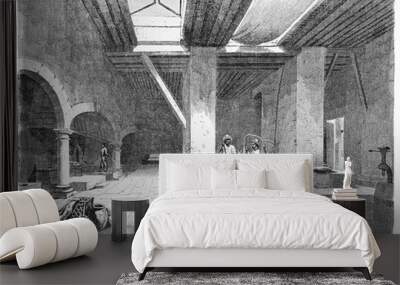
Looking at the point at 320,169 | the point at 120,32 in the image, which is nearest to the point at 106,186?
the point at 120,32

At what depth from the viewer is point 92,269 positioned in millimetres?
4207

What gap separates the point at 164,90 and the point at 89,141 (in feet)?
3.79

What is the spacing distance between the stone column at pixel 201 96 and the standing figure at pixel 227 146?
128 mm

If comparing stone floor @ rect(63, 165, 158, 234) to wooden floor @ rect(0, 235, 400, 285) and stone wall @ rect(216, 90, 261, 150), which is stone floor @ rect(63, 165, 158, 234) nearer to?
stone wall @ rect(216, 90, 261, 150)

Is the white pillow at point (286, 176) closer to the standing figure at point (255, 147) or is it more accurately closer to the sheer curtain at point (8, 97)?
the standing figure at point (255, 147)

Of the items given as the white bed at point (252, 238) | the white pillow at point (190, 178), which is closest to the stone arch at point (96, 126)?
the white pillow at point (190, 178)

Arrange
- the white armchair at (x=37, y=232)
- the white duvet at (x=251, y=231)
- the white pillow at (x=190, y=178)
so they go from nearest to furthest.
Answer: the white duvet at (x=251, y=231)
the white armchair at (x=37, y=232)
the white pillow at (x=190, y=178)

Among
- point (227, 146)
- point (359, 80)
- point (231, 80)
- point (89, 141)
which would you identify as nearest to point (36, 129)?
point (89, 141)

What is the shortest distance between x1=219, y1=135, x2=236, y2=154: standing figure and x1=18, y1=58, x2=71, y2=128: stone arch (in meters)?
1.98

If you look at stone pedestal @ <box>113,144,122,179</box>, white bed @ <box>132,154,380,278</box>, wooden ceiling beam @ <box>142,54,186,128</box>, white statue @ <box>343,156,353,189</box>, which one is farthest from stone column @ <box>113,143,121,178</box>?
white statue @ <box>343,156,353,189</box>

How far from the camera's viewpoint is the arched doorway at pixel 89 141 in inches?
239

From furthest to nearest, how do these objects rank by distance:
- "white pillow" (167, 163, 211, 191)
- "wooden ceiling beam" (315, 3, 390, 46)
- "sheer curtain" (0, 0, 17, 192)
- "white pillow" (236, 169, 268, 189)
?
"wooden ceiling beam" (315, 3, 390, 46) → "sheer curtain" (0, 0, 17, 192) → "white pillow" (167, 163, 211, 191) → "white pillow" (236, 169, 268, 189)

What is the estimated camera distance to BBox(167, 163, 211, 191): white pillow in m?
5.39

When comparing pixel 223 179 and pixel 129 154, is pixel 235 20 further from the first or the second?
pixel 129 154
